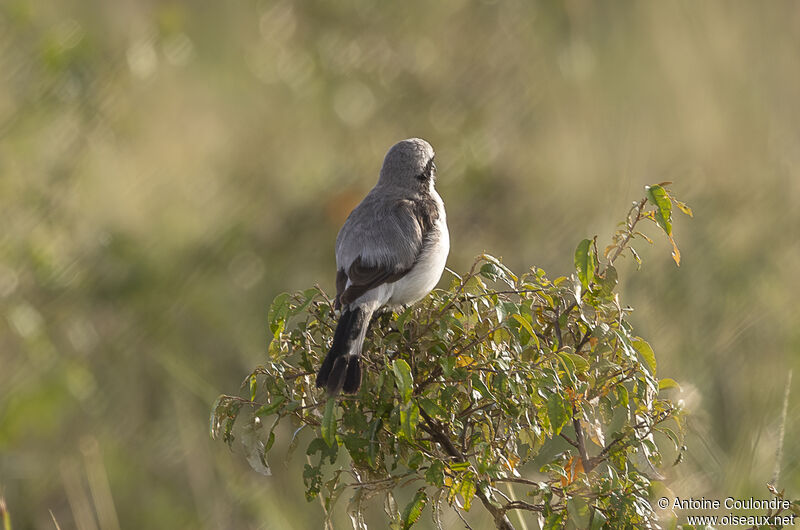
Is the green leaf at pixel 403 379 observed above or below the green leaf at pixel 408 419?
above

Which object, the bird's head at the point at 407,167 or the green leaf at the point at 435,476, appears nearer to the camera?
the green leaf at the point at 435,476

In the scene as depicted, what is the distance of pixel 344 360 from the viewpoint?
74.9 inches

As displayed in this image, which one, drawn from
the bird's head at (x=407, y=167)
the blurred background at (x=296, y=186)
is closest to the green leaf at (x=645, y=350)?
the blurred background at (x=296, y=186)

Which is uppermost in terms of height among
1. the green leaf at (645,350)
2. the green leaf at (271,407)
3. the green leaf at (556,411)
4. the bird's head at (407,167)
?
the bird's head at (407,167)

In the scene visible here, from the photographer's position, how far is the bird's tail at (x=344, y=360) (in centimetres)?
184

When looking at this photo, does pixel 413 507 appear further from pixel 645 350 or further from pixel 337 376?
pixel 645 350

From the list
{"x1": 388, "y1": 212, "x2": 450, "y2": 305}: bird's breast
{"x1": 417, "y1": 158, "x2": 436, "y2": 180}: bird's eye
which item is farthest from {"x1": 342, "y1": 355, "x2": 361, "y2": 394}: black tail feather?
{"x1": 417, "y1": 158, "x2": 436, "y2": 180}: bird's eye

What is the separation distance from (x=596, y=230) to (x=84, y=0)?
4.46 meters

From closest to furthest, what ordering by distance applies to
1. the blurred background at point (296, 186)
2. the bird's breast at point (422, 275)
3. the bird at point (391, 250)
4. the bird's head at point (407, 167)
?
the bird at point (391, 250) → the bird's breast at point (422, 275) → the bird's head at point (407, 167) → the blurred background at point (296, 186)

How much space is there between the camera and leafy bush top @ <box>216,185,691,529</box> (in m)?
1.73

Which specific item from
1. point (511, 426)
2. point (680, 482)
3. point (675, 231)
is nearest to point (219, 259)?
point (675, 231)

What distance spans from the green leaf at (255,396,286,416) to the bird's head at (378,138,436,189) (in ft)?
4.45

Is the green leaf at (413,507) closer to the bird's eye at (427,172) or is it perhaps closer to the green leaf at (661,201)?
the green leaf at (661,201)

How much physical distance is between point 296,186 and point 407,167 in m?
2.92
